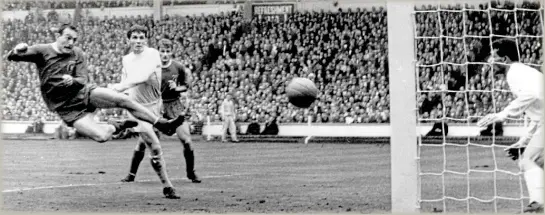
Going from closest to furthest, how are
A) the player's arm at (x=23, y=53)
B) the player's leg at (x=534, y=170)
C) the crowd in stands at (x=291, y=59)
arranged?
1. the player's leg at (x=534, y=170)
2. the player's arm at (x=23, y=53)
3. the crowd in stands at (x=291, y=59)

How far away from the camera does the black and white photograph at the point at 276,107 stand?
303 inches

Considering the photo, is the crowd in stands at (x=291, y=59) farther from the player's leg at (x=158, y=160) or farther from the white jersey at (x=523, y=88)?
the white jersey at (x=523, y=88)

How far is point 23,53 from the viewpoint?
871 centimetres

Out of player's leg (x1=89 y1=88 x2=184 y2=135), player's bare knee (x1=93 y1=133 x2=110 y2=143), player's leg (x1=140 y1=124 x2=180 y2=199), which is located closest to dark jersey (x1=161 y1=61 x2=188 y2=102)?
player's leg (x1=140 y1=124 x2=180 y2=199)

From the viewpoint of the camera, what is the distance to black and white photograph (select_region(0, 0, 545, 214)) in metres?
7.70

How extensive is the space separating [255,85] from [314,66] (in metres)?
1.78

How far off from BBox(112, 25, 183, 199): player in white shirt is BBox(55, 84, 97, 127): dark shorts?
614 mm

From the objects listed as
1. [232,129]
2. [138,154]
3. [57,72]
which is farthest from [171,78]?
[232,129]

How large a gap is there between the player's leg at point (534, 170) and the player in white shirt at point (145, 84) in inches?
147

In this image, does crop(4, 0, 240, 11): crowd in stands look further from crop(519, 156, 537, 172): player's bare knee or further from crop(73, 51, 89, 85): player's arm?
crop(519, 156, 537, 172): player's bare knee

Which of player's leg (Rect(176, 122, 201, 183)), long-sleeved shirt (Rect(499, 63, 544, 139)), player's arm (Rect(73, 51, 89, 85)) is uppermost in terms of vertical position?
player's arm (Rect(73, 51, 89, 85))

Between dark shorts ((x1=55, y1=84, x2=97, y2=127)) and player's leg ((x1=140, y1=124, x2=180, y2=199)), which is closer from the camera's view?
player's leg ((x1=140, y1=124, x2=180, y2=199))

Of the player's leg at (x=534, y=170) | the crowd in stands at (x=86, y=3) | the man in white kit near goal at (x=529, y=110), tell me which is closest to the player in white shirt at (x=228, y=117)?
the crowd in stands at (x=86, y=3)

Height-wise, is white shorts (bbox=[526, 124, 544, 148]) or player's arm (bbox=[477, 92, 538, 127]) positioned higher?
player's arm (bbox=[477, 92, 538, 127])
